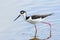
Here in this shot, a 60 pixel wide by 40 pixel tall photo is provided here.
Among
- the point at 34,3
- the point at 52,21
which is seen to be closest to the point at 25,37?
the point at 52,21

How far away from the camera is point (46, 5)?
1141cm

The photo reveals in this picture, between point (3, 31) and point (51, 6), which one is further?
point (51, 6)

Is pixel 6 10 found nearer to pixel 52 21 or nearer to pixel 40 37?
pixel 52 21

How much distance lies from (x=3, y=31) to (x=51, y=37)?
51.9 inches

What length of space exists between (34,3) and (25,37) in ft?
12.5

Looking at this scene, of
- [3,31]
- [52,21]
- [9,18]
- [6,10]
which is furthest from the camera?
[6,10]

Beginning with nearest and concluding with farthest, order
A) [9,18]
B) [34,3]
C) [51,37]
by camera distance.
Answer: [51,37], [9,18], [34,3]

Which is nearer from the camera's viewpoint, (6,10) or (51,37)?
(51,37)

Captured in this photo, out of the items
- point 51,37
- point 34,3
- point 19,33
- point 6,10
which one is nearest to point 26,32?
point 19,33

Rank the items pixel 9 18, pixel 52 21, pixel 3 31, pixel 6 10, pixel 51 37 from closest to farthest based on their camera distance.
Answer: pixel 51 37
pixel 3 31
pixel 52 21
pixel 9 18
pixel 6 10

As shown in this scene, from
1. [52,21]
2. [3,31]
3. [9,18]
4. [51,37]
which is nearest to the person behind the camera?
[51,37]

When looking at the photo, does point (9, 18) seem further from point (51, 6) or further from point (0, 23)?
point (51, 6)

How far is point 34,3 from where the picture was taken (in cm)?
1187

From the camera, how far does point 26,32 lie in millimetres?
8531
